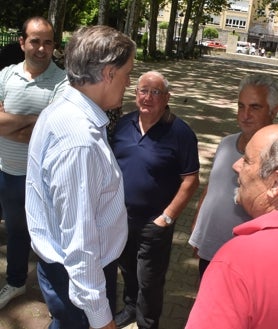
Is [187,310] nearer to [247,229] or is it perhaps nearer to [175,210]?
[175,210]

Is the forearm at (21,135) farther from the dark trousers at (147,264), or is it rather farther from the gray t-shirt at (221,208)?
the gray t-shirt at (221,208)

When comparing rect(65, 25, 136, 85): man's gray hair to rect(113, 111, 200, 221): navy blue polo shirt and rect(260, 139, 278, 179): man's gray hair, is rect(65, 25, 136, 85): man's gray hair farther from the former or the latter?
rect(113, 111, 200, 221): navy blue polo shirt

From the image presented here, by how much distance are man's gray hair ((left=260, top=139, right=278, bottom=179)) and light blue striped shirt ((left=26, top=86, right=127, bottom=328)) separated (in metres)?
0.61

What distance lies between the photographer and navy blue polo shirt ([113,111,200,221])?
2.80 metres

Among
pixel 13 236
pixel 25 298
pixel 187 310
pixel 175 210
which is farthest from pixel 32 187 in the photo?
pixel 187 310

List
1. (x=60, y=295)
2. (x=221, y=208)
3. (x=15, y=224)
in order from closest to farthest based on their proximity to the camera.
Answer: (x=60, y=295)
(x=221, y=208)
(x=15, y=224)

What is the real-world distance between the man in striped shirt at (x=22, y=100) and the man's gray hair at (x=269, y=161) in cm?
172

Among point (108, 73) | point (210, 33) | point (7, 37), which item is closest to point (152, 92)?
point (108, 73)

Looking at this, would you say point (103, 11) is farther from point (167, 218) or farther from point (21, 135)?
point (167, 218)

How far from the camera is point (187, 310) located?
3.54 meters

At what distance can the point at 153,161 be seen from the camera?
2.80m

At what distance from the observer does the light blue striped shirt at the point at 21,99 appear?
2.93m

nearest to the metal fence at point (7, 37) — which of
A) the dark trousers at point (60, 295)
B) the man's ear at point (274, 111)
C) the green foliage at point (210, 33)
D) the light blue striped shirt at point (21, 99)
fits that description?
the light blue striped shirt at point (21, 99)

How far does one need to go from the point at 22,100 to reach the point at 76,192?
1489 millimetres
